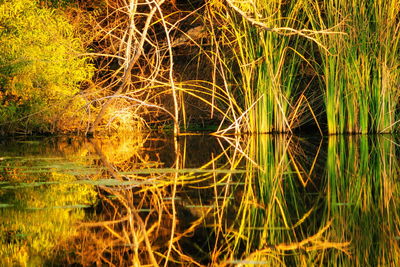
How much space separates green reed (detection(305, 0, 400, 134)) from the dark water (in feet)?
7.80

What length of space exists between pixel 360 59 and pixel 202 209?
6487 mm

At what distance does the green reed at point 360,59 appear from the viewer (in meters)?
9.41

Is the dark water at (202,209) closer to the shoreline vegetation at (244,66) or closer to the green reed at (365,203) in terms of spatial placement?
the green reed at (365,203)

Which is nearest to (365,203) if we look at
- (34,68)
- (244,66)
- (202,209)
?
(202,209)

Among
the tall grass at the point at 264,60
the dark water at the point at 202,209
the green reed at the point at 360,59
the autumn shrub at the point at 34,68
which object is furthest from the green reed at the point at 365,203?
the autumn shrub at the point at 34,68

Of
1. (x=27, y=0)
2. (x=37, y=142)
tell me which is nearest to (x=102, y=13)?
(x=27, y=0)

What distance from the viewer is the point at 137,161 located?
673 centimetres

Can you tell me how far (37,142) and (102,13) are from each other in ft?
15.4

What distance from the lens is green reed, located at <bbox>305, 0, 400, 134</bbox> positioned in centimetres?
941

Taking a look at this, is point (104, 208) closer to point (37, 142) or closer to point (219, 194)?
point (219, 194)

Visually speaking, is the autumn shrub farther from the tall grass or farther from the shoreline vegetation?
the tall grass

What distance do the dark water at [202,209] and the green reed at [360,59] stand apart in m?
2.38

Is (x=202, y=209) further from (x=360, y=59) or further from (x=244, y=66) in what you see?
(x=360, y=59)

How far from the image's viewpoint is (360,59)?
990cm
